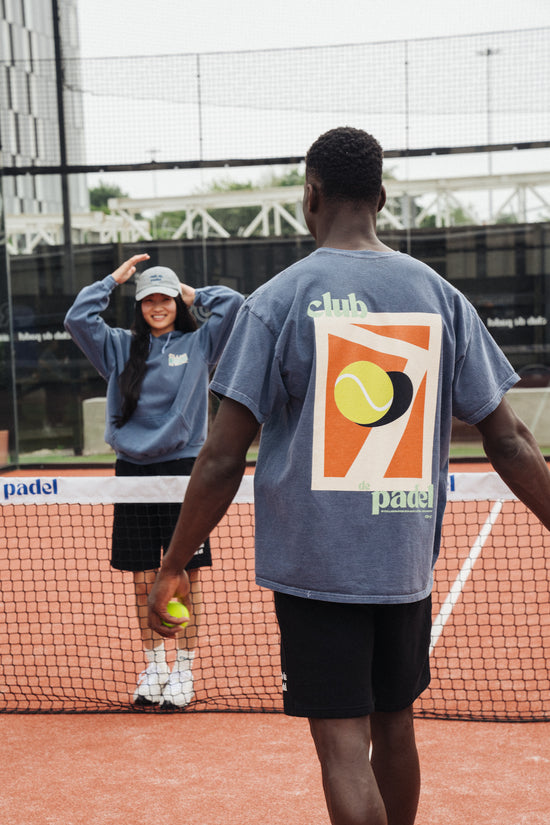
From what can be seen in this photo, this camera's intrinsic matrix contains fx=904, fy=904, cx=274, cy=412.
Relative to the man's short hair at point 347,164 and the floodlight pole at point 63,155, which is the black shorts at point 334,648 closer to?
the man's short hair at point 347,164

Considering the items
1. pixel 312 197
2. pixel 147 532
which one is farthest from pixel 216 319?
pixel 312 197

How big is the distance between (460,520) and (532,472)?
6638 mm

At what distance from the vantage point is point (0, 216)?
45.4ft

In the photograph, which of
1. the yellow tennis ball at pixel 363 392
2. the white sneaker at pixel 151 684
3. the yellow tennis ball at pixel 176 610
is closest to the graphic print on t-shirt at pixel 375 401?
the yellow tennis ball at pixel 363 392

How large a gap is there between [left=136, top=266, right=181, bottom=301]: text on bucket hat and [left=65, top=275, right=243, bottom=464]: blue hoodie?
8.4 inches

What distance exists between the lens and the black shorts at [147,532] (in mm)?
4344

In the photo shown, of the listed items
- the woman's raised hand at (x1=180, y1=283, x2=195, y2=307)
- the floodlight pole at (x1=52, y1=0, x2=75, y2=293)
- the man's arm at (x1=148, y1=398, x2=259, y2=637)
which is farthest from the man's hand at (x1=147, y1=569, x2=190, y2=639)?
the floodlight pole at (x1=52, y1=0, x2=75, y2=293)

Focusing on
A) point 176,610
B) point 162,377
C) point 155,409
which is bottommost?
point 176,610

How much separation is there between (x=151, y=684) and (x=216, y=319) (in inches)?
71.4

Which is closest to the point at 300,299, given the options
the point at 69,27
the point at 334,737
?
the point at 334,737

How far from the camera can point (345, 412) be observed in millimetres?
2082

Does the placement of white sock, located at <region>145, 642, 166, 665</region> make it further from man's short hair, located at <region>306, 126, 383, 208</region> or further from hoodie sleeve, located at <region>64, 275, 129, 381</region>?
man's short hair, located at <region>306, 126, 383, 208</region>

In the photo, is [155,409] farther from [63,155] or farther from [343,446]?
[63,155]

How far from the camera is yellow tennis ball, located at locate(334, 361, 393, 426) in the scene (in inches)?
81.7
